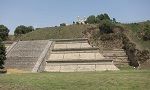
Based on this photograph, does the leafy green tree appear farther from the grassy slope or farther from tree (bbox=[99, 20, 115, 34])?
tree (bbox=[99, 20, 115, 34])

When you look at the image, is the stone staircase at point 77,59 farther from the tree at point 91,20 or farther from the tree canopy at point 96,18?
the tree canopy at point 96,18

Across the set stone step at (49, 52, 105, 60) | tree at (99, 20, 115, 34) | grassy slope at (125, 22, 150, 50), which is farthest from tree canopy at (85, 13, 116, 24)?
stone step at (49, 52, 105, 60)

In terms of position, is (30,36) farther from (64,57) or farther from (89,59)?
(89,59)

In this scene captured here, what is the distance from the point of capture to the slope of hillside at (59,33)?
6481cm

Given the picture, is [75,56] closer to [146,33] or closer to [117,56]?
[117,56]

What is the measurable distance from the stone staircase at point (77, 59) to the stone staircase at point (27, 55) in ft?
5.42

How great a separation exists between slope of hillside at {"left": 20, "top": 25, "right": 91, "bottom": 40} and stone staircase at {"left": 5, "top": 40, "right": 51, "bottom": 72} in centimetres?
586

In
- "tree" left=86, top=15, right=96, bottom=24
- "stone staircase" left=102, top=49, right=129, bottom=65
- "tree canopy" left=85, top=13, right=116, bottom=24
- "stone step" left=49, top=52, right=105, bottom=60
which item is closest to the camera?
"stone step" left=49, top=52, right=105, bottom=60

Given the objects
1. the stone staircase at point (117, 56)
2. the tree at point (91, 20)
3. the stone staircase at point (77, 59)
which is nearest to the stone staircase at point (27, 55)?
the stone staircase at point (77, 59)

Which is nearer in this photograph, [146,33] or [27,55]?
[27,55]

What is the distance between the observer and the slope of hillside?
6481 centimetres

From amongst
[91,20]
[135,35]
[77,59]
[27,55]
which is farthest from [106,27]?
[91,20]

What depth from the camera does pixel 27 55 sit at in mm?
53688

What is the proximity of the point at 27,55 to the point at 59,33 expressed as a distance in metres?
14.6
